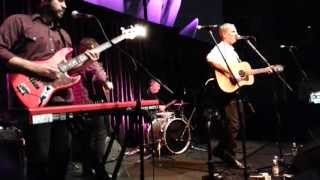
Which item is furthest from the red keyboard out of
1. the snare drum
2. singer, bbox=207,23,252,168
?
the snare drum

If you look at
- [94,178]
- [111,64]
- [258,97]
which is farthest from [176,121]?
[94,178]

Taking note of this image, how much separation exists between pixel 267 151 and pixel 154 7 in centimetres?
366

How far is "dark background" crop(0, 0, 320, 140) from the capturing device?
9.70 meters

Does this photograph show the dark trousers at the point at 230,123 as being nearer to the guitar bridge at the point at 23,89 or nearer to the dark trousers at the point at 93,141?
the dark trousers at the point at 93,141

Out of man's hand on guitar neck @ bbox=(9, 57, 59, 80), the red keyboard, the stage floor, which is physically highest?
man's hand on guitar neck @ bbox=(9, 57, 59, 80)

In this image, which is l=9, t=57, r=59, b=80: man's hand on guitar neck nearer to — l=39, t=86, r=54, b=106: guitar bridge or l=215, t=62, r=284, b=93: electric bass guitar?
l=39, t=86, r=54, b=106: guitar bridge

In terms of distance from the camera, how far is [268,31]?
1191 centimetres

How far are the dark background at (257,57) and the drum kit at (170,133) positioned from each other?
1.38ft

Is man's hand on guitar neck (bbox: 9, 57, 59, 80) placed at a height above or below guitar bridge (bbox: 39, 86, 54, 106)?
above

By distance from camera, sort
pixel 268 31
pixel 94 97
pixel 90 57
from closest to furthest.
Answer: pixel 90 57 < pixel 94 97 < pixel 268 31

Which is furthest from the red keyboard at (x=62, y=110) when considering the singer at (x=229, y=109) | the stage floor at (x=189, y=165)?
the singer at (x=229, y=109)

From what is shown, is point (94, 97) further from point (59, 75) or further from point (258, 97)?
point (258, 97)

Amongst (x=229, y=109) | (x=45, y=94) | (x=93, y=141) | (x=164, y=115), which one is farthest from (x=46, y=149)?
(x=164, y=115)

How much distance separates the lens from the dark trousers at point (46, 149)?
12.2 ft
